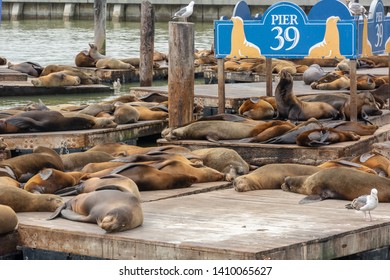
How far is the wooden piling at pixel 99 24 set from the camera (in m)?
22.6

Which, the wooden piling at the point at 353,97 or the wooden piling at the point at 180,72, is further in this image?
the wooden piling at the point at 180,72

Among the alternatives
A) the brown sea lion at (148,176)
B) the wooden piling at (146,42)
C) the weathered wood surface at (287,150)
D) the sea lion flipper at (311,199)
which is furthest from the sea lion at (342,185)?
the wooden piling at (146,42)

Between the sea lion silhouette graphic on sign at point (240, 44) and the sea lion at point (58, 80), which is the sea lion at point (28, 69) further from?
the sea lion silhouette graphic on sign at point (240, 44)

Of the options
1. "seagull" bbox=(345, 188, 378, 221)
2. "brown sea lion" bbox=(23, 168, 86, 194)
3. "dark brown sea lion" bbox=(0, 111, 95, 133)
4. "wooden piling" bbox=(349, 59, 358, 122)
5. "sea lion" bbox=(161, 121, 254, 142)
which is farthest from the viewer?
"wooden piling" bbox=(349, 59, 358, 122)

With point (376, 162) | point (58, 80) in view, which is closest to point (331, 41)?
point (376, 162)

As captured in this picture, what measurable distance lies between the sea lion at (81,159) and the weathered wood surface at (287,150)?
1.27 meters

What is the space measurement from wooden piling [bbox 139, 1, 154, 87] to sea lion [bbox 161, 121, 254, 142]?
6631mm

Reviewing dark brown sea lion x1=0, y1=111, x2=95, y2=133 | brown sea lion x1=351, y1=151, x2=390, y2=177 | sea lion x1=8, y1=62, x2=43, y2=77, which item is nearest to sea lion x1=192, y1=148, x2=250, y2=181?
brown sea lion x1=351, y1=151, x2=390, y2=177

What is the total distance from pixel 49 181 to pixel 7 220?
1.14 meters

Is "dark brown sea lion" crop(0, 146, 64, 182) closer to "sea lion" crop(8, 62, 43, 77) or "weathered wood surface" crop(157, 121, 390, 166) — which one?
"weathered wood surface" crop(157, 121, 390, 166)

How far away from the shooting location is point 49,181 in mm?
8344

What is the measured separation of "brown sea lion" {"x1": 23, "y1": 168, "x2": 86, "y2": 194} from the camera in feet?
27.1

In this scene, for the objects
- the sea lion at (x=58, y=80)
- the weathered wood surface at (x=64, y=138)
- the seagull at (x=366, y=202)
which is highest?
the seagull at (x=366, y=202)

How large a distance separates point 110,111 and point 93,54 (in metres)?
8.74
